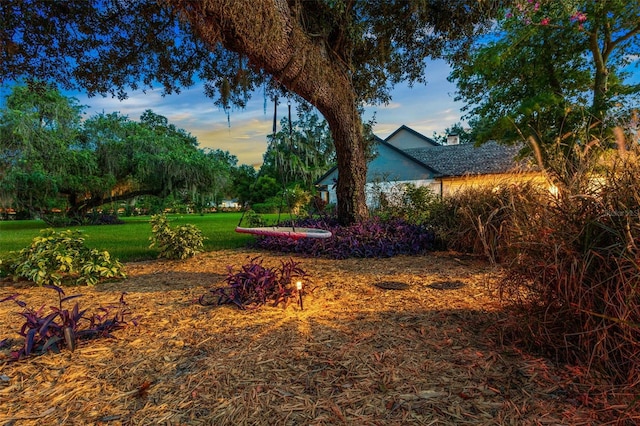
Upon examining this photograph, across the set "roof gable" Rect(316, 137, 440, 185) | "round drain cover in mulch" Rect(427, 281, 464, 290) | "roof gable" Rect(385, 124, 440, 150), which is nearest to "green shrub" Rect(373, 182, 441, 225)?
"round drain cover in mulch" Rect(427, 281, 464, 290)

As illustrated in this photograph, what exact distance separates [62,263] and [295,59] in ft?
13.6

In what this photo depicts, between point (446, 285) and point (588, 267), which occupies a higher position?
point (588, 267)

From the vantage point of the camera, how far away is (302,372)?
1733 mm

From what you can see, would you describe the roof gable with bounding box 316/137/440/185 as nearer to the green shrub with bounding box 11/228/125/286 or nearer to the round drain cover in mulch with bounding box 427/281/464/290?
the round drain cover in mulch with bounding box 427/281/464/290

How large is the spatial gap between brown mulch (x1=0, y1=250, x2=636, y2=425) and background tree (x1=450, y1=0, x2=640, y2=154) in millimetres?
9067

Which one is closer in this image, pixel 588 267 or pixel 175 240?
pixel 588 267

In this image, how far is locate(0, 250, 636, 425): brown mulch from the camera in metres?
1.41

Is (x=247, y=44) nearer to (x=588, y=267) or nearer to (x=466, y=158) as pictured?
(x=588, y=267)

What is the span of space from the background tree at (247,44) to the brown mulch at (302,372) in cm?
339

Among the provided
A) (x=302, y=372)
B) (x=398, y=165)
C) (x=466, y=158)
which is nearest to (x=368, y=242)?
(x=302, y=372)

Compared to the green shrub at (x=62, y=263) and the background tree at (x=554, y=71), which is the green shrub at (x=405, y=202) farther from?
the green shrub at (x=62, y=263)

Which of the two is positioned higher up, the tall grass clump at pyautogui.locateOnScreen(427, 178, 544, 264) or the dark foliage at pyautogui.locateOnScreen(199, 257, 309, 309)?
the tall grass clump at pyautogui.locateOnScreen(427, 178, 544, 264)

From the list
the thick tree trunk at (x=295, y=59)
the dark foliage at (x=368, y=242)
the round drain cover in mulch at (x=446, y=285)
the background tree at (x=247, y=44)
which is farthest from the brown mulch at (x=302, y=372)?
the background tree at (x=247, y=44)

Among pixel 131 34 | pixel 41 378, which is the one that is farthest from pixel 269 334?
pixel 131 34
